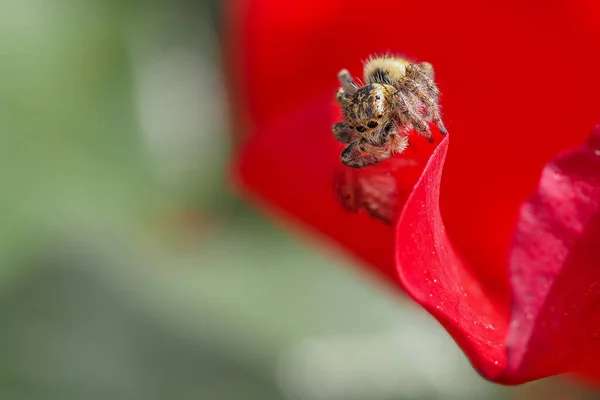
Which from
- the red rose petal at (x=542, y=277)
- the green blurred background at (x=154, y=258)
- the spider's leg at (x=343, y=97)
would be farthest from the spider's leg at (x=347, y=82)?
the green blurred background at (x=154, y=258)

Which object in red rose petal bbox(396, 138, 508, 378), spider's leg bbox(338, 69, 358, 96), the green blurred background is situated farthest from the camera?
the green blurred background

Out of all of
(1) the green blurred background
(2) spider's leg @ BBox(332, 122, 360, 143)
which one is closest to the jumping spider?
(2) spider's leg @ BBox(332, 122, 360, 143)

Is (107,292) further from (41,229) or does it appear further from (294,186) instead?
(294,186)

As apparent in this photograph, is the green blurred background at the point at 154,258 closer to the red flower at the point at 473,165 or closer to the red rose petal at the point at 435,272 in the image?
the red flower at the point at 473,165

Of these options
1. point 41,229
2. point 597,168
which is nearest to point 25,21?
point 41,229

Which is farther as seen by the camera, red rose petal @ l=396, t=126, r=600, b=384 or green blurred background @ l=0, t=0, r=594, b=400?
green blurred background @ l=0, t=0, r=594, b=400

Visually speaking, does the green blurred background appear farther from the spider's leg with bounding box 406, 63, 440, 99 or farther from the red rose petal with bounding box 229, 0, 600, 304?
the spider's leg with bounding box 406, 63, 440, 99

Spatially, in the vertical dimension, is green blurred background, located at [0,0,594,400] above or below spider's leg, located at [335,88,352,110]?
below

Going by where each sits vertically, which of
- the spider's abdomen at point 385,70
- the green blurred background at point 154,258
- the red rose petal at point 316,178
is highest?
the spider's abdomen at point 385,70
